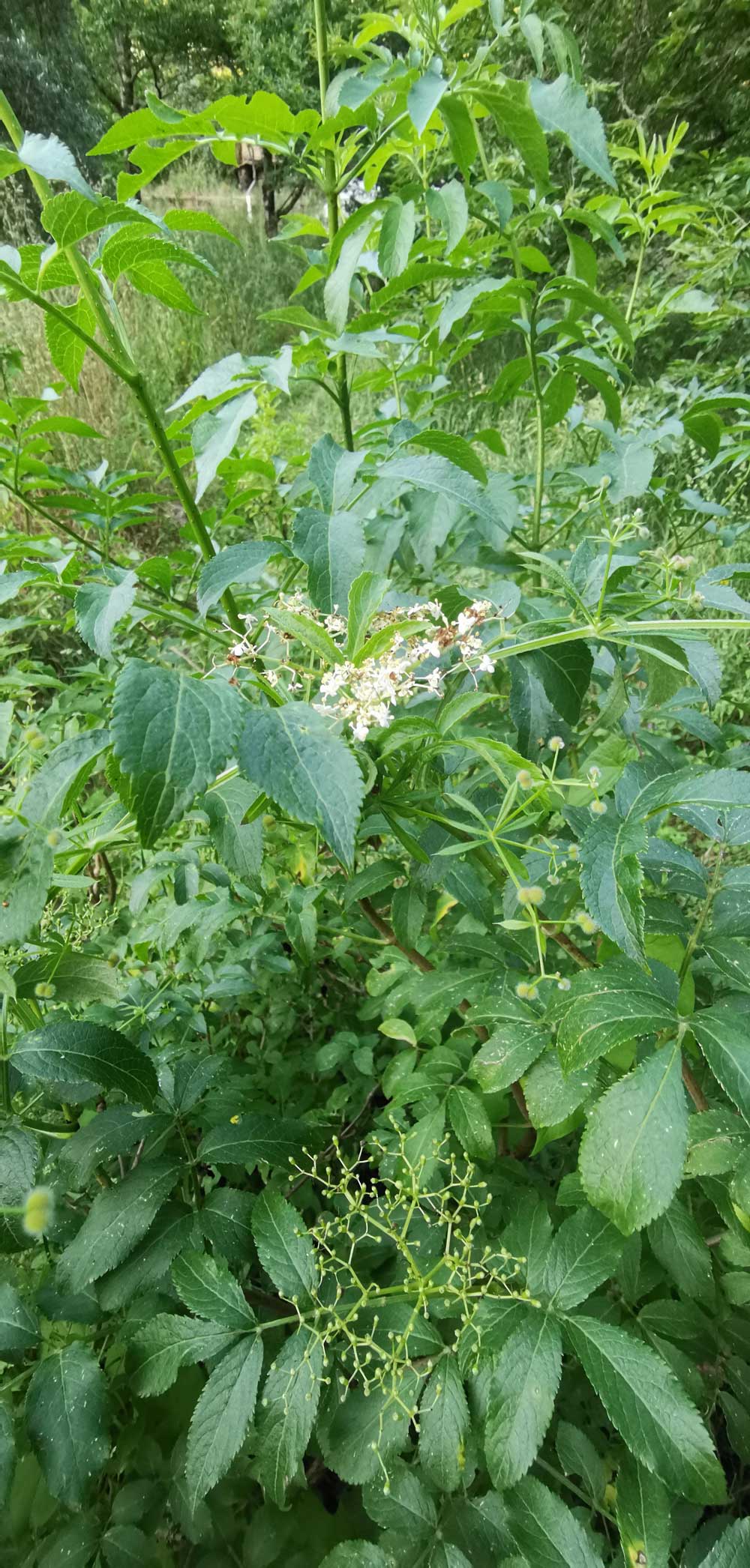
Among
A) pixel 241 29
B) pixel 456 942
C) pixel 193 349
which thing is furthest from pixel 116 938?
pixel 241 29

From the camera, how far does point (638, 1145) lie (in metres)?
0.46

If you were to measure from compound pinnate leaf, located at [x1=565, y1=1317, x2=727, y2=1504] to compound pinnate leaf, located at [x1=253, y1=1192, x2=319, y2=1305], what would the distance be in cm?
22

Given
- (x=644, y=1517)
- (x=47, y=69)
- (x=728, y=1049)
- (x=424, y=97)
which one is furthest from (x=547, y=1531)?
(x=47, y=69)

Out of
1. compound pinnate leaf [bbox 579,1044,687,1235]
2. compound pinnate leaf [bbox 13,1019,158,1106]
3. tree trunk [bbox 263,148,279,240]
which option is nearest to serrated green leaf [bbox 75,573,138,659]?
compound pinnate leaf [bbox 13,1019,158,1106]

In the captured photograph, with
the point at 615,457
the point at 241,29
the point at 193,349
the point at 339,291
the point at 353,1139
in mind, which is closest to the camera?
the point at 339,291

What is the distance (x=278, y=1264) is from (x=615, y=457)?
881 mm

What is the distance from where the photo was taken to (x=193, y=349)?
416cm

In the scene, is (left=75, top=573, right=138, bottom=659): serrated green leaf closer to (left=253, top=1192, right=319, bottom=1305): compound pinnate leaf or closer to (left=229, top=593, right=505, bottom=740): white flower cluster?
(left=229, top=593, right=505, bottom=740): white flower cluster

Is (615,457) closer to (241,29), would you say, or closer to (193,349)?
(193,349)

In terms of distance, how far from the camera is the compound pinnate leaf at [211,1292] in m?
0.62

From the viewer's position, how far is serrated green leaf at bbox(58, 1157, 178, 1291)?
0.63m

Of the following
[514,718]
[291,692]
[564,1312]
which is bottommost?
[564,1312]

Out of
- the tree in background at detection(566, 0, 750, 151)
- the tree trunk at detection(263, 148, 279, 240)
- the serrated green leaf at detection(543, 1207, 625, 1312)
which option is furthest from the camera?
the tree trunk at detection(263, 148, 279, 240)

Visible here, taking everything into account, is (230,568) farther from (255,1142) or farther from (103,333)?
(255,1142)
